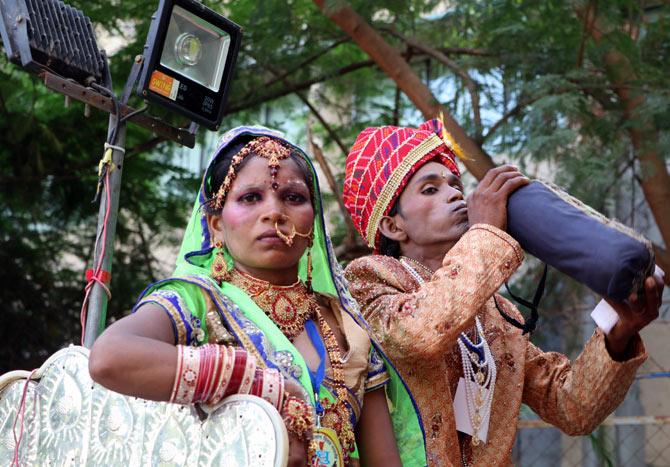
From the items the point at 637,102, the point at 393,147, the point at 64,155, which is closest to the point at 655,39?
the point at 637,102

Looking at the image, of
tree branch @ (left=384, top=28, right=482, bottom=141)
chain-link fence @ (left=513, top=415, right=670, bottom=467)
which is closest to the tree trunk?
tree branch @ (left=384, top=28, right=482, bottom=141)

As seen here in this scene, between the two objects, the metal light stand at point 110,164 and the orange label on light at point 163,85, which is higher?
the orange label on light at point 163,85

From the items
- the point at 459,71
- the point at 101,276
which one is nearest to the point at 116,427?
the point at 101,276

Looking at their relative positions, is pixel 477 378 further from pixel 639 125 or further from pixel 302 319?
pixel 639 125

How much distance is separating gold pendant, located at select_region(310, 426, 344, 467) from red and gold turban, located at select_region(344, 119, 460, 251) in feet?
3.81

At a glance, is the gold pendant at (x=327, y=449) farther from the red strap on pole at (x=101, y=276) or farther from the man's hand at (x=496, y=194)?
the red strap on pole at (x=101, y=276)

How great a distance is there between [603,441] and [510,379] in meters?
3.04

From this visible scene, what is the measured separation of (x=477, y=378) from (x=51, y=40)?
181cm

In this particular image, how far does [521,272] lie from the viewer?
22.0ft

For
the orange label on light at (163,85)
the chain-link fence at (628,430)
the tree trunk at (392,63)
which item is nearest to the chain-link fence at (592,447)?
the chain-link fence at (628,430)

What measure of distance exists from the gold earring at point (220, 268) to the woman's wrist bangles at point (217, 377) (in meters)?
0.47

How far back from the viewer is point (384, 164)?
3.44 m

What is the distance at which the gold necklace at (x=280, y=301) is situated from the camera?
8.60ft

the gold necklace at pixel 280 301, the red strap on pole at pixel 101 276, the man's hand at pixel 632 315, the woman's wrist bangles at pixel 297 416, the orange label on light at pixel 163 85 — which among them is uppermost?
the orange label on light at pixel 163 85
